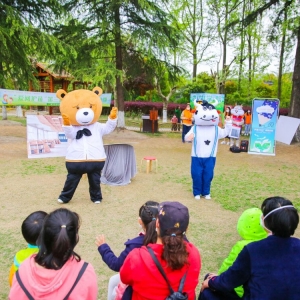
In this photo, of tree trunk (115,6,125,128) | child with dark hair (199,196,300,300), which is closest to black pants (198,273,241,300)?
child with dark hair (199,196,300,300)

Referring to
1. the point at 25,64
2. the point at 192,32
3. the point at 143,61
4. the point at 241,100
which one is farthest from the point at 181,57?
the point at 25,64

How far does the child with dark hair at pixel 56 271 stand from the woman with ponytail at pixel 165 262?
27 cm

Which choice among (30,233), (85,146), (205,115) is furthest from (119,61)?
(30,233)

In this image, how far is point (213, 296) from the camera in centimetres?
250

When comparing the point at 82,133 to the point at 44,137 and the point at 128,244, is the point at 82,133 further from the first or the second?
the point at 44,137

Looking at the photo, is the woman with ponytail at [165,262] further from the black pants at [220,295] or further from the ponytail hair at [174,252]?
the black pants at [220,295]

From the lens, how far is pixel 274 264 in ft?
6.75

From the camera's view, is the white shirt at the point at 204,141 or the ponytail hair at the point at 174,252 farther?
the white shirt at the point at 204,141

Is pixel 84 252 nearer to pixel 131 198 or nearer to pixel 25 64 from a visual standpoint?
pixel 131 198

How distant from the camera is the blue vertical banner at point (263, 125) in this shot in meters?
11.0

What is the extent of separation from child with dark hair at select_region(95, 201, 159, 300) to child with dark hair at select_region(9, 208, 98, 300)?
18.0 inches

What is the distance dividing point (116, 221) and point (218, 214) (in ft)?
5.38

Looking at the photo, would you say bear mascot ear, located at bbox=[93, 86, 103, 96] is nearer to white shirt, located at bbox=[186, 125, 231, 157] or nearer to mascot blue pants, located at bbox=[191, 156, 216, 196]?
white shirt, located at bbox=[186, 125, 231, 157]

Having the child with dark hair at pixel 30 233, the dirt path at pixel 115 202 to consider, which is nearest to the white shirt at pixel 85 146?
the dirt path at pixel 115 202
